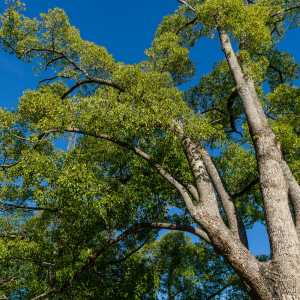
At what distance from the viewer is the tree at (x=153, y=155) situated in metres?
6.51

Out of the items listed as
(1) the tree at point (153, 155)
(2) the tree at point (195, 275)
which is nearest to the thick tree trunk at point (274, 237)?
(1) the tree at point (153, 155)

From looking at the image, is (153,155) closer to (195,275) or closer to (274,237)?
(274,237)

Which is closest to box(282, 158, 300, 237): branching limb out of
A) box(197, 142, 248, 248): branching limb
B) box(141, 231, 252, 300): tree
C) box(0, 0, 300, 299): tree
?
box(0, 0, 300, 299): tree

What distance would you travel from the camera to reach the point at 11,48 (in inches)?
477

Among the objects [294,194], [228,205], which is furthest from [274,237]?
[294,194]

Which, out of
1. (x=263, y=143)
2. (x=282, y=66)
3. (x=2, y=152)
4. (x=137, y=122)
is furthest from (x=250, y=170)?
(x=2, y=152)

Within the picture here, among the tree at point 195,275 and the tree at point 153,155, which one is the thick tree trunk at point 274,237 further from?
the tree at point 195,275

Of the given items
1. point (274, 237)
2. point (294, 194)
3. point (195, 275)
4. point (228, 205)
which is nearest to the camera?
point (274, 237)

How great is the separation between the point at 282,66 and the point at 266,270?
12600 mm

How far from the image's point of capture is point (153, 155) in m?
9.42

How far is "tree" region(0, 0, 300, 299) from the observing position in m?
6.51

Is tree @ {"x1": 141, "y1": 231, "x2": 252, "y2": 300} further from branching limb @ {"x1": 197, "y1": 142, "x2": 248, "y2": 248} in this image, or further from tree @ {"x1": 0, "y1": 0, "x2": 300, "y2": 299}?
branching limb @ {"x1": 197, "y1": 142, "x2": 248, "y2": 248}

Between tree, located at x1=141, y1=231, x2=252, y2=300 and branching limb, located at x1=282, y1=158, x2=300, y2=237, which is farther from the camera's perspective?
tree, located at x1=141, y1=231, x2=252, y2=300

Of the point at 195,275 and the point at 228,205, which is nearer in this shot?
the point at 228,205
